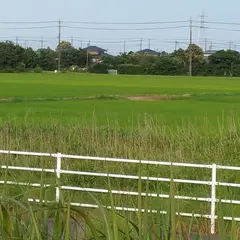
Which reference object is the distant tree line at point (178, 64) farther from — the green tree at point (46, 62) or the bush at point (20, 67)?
the bush at point (20, 67)

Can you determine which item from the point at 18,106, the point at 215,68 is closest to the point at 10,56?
the point at 215,68

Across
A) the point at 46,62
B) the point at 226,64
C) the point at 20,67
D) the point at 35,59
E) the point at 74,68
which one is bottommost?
the point at 20,67

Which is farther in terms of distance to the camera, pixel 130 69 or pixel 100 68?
pixel 100 68

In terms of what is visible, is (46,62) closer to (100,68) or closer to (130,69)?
(100,68)

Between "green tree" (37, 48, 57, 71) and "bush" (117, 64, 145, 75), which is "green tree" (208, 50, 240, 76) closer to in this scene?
"bush" (117, 64, 145, 75)

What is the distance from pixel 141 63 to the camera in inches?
3888

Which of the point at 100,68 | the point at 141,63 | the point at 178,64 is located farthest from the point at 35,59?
the point at 178,64

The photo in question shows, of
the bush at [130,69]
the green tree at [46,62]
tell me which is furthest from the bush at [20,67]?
the bush at [130,69]

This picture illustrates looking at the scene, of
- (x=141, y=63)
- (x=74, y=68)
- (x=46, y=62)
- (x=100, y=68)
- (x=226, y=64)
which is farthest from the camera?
(x=74, y=68)

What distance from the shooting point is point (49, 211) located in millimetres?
2463

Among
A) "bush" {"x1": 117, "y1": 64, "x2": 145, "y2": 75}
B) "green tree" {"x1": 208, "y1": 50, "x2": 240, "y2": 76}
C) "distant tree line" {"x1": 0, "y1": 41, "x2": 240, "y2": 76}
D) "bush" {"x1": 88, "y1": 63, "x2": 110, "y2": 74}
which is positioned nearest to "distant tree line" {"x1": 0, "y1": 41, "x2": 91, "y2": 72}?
"distant tree line" {"x1": 0, "y1": 41, "x2": 240, "y2": 76}

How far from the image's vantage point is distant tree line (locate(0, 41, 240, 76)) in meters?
96.3

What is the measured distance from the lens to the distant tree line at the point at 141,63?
9631 centimetres

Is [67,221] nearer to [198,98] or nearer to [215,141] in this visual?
[215,141]
